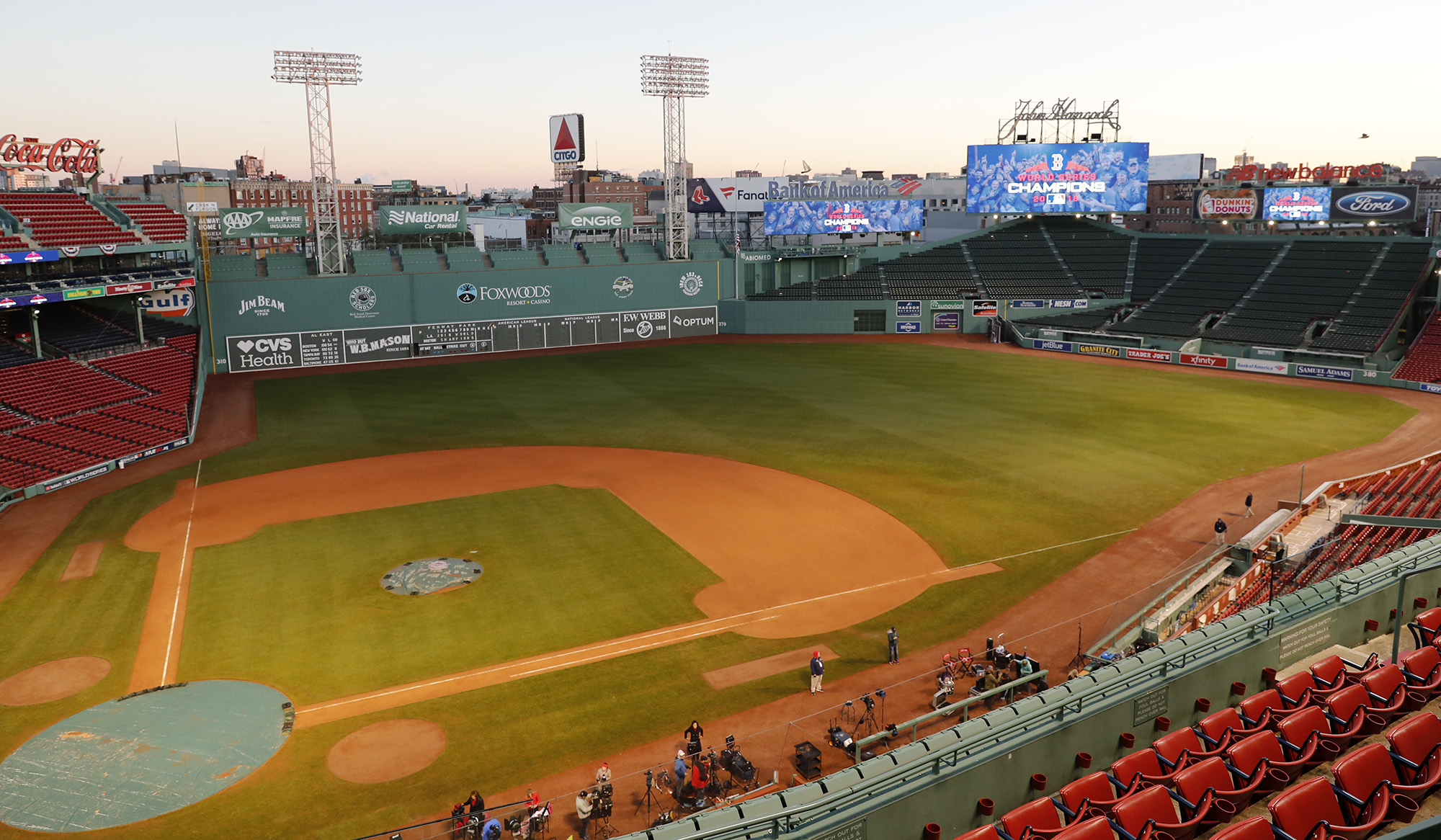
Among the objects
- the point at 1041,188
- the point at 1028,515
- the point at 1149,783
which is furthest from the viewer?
the point at 1041,188

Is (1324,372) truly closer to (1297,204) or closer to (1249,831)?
(1297,204)

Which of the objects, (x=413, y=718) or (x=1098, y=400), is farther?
(x=1098, y=400)

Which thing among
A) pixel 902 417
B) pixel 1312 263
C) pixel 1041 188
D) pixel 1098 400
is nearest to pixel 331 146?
pixel 902 417

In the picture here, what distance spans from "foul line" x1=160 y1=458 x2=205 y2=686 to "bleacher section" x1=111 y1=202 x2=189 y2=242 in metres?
18.7

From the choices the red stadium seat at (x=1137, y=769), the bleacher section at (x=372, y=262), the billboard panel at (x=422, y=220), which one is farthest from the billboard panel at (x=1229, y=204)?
the red stadium seat at (x=1137, y=769)

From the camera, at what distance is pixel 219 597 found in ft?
76.3

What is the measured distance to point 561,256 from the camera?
64562 mm

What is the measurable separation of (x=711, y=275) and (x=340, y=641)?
50463 millimetres

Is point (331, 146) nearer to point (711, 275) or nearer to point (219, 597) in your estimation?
point (711, 275)

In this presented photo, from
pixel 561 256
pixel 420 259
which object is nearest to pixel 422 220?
pixel 420 259

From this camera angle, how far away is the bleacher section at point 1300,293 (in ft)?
184

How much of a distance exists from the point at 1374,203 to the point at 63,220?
255 feet

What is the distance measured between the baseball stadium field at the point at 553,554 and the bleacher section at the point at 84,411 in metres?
2.72

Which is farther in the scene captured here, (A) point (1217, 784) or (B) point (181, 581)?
(B) point (181, 581)
